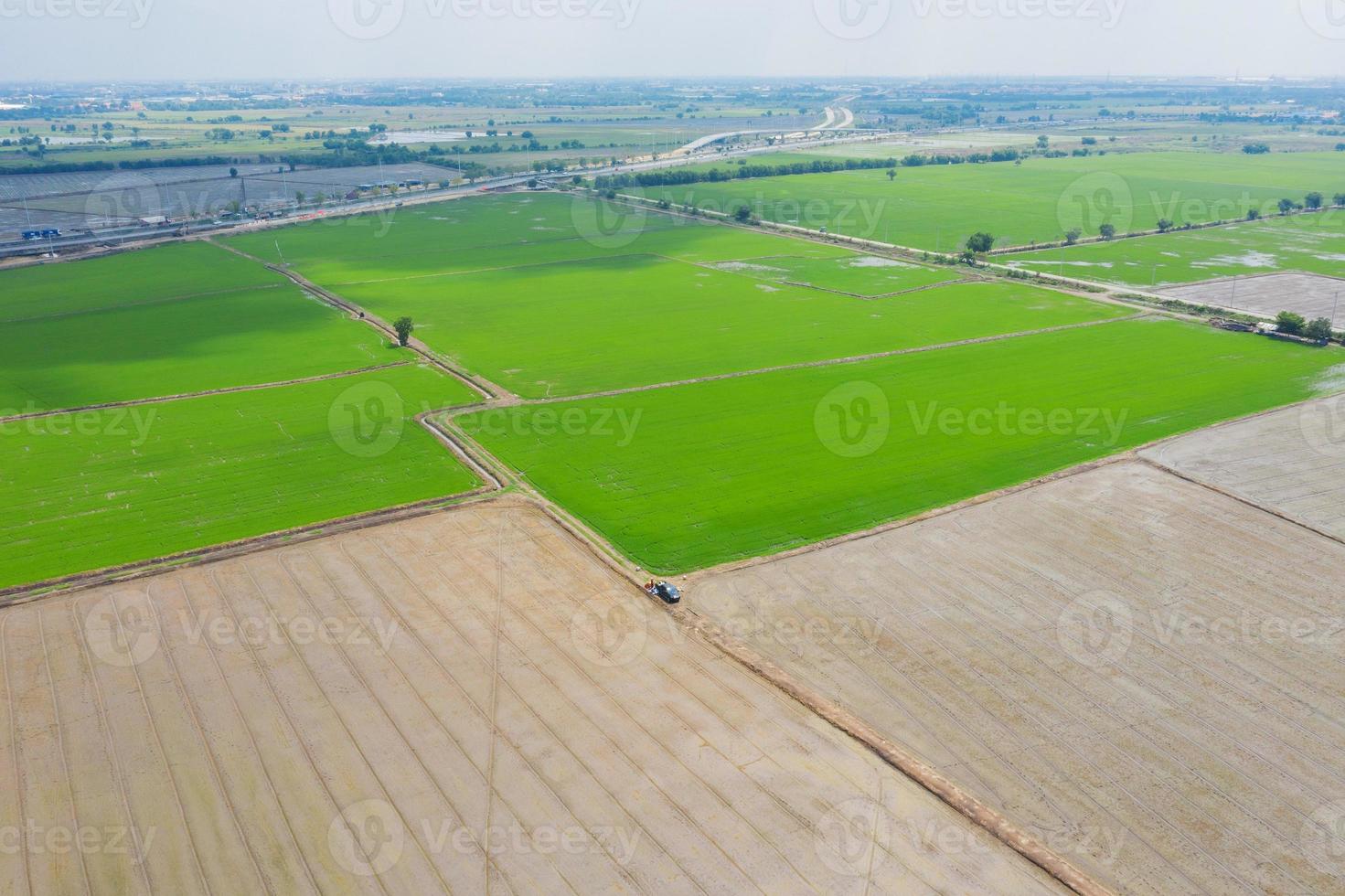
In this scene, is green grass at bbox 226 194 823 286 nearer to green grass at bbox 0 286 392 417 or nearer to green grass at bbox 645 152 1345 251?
green grass at bbox 645 152 1345 251

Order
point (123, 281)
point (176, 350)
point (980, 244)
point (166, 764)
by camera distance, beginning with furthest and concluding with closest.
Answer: point (980, 244)
point (123, 281)
point (176, 350)
point (166, 764)

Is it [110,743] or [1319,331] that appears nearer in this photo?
[110,743]

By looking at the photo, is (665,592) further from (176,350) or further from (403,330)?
(176,350)

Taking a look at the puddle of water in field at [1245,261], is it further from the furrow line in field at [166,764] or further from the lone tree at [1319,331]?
the furrow line in field at [166,764]

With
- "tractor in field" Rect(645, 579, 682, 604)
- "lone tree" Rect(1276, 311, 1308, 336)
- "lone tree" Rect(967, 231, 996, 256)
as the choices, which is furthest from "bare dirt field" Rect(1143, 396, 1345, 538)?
"lone tree" Rect(967, 231, 996, 256)

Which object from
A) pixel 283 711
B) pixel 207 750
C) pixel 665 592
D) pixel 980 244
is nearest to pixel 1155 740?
pixel 665 592

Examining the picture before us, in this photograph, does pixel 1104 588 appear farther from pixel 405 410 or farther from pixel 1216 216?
pixel 1216 216

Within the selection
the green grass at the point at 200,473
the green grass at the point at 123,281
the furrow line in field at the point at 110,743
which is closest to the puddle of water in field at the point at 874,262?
the green grass at the point at 200,473
